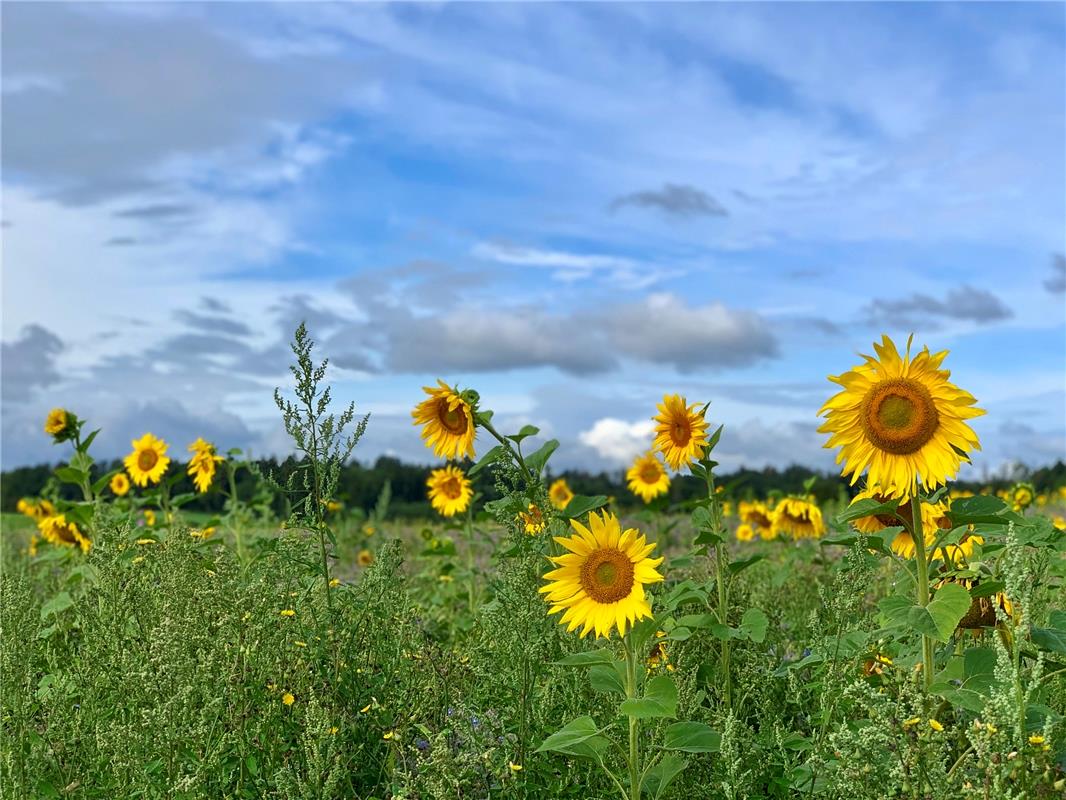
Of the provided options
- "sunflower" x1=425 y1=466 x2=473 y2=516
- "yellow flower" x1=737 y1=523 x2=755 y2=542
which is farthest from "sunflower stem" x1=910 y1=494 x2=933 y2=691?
"yellow flower" x1=737 y1=523 x2=755 y2=542

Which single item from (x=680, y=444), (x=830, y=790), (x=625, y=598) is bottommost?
(x=830, y=790)

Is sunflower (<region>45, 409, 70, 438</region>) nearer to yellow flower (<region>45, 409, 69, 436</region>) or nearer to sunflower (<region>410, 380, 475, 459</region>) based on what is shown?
yellow flower (<region>45, 409, 69, 436</region>)

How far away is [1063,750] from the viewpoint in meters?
3.44

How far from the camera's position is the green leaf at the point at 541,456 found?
4062 mm

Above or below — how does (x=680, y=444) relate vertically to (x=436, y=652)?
above

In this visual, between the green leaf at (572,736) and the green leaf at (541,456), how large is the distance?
1.10 meters

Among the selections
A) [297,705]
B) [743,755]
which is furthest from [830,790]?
[297,705]

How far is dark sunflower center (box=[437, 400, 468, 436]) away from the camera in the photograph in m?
4.54

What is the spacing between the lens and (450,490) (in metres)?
8.23

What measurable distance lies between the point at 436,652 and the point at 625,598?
964 millimetres

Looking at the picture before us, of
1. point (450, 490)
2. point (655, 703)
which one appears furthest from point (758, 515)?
point (655, 703)

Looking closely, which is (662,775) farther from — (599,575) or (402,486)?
(402,486)

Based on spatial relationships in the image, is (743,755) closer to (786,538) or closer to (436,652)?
(436,652)

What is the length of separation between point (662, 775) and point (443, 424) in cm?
184
